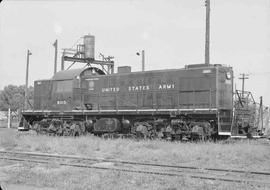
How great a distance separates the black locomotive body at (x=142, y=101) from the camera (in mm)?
17531

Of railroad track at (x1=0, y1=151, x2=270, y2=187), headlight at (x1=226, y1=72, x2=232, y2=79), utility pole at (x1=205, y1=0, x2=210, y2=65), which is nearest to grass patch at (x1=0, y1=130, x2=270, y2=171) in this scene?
railroad track at (x1=0, y1=151, x2=270, y2=187)

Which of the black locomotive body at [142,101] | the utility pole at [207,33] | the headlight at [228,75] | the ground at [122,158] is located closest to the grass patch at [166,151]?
the ground at [122,158]

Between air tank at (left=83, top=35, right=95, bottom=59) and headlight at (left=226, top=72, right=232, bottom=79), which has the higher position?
air tank at (left=83, top=35, right=95, bottom=59)

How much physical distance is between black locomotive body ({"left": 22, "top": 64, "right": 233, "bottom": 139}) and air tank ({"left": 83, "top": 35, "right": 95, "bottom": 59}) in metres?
11.4

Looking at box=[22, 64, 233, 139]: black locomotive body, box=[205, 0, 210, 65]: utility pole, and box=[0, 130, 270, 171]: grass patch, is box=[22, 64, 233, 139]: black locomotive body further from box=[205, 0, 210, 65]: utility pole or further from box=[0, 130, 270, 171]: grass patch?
box=[205, 0, 210, 65]: utility pole

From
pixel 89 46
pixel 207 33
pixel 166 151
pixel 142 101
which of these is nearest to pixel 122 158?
pixel 166 151

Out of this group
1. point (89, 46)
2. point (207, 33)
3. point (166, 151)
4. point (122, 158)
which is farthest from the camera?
point (89, 46)

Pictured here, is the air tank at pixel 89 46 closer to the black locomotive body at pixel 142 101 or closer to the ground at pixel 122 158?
the black locomotive body at pixel 142 101

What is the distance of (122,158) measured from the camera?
12.9 m

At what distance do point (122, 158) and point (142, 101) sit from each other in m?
7.03

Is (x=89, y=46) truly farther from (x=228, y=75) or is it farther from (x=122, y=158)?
(x=122, y=158)

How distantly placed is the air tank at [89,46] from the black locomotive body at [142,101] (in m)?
11.4

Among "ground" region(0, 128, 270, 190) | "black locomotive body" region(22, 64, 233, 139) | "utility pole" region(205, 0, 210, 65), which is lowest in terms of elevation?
"ground" region(0, 128, 270, 190)

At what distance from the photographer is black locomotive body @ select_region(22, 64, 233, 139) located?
17.5 metres
